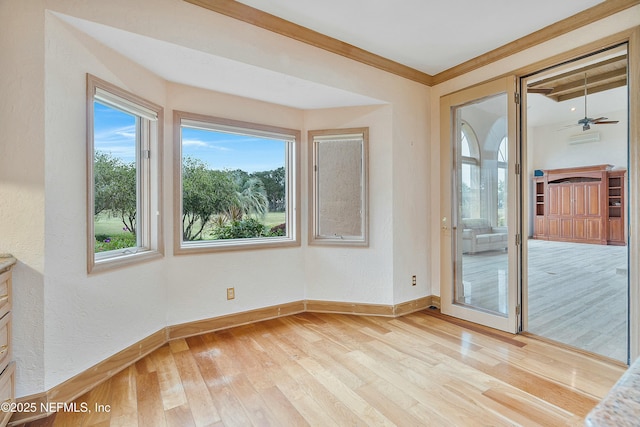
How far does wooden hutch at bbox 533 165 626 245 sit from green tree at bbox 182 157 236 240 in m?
10.3

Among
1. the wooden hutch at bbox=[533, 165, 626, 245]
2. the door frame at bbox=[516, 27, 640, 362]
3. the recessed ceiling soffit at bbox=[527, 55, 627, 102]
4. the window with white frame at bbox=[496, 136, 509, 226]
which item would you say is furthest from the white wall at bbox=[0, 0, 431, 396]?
the wooden hutch at bbox=[533, 165, 626, 245]

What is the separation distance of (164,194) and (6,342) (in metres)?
1.39

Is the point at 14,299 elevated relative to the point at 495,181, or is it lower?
lower

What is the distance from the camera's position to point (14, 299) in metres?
1.70

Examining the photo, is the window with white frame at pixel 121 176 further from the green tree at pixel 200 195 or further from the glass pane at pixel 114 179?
the green tree at pixel 200 195

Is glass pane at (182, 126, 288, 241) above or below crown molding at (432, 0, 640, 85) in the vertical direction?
below

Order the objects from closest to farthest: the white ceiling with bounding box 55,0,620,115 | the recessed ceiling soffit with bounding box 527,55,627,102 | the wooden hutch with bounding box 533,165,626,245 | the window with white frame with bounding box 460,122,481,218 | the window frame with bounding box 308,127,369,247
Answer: the white ceiling with bounding box 55,0,620,115 → the window with white frame with bounding box 460,122,481,218 → the window frame with bounding box 308,127,369,247 → the recessed ceiling soffit with bounding box 527,55,627,102 → the wooden hutch with bounding box 533,165,626,245

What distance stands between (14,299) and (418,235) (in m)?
3.34

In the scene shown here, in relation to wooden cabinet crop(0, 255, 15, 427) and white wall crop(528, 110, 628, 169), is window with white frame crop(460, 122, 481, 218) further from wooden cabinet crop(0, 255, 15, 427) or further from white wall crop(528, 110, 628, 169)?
white wall crop(528, 110, 628, 169)

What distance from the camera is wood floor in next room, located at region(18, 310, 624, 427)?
171 cm

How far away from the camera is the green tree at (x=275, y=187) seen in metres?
3.35

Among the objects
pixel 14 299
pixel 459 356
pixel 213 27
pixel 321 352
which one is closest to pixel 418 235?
pixel 459 356

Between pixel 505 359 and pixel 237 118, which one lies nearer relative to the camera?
pixel 505 359

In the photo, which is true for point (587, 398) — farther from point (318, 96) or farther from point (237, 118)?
point (237, 118)
